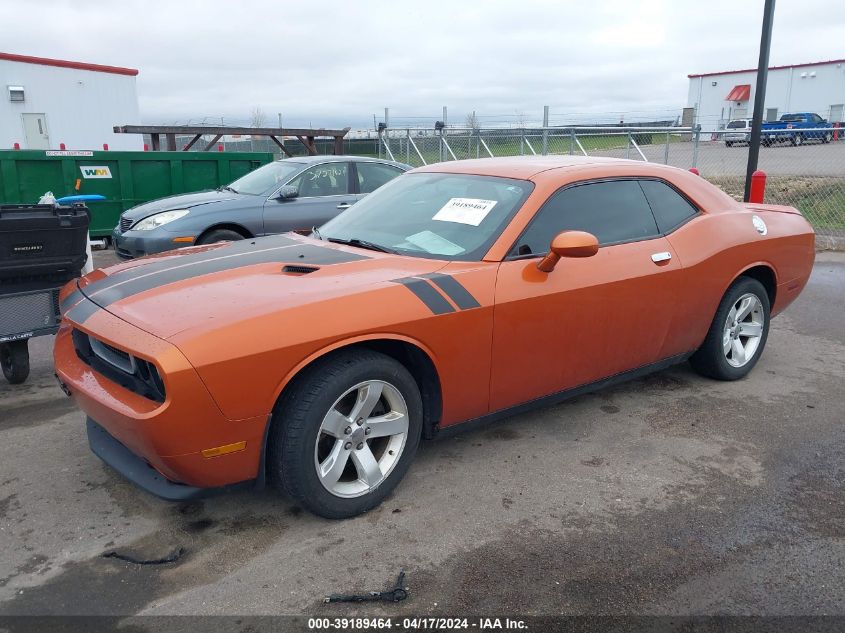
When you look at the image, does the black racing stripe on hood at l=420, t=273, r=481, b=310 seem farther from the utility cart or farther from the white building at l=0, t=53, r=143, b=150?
the white building at l=0, t=53, r=143, b=150

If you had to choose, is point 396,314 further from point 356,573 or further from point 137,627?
point 137,627

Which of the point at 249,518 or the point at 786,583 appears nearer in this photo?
the point at 786,583

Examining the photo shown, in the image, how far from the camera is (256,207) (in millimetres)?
7961

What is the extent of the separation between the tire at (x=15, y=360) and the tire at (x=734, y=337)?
4624 millimetres

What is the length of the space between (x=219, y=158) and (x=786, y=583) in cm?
1057

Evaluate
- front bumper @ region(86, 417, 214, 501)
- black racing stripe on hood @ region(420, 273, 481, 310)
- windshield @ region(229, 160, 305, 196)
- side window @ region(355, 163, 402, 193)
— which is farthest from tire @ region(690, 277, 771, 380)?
windshield @ region(229, 160, 305, 196)

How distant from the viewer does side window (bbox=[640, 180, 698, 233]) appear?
4395mm

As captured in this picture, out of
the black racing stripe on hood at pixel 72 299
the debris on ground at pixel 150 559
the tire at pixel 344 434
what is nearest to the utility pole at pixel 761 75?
the tire at pixel 344 434

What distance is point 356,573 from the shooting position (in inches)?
110

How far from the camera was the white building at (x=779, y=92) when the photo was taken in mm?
44125

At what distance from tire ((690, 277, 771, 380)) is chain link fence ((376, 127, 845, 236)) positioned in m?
8.16

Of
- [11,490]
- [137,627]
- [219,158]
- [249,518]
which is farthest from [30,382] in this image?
[219,158]

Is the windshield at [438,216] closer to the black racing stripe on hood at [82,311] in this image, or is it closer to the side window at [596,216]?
the side window at [596,216]

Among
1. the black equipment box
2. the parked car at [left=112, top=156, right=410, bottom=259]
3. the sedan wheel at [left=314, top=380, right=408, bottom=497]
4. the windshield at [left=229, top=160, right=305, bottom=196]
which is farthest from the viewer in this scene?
the windshield at [left=229, top=160, right=305, bottom=196]
